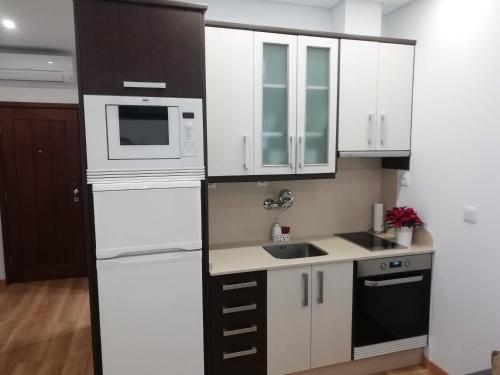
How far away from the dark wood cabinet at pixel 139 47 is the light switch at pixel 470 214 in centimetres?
176

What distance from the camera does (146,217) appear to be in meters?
1.88

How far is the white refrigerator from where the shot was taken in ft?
6.07

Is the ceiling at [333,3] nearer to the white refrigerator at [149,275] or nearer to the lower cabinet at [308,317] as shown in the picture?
the white refrigerator at [149,275]

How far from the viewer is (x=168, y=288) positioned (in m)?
1.96

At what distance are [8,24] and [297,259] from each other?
2.90 meters

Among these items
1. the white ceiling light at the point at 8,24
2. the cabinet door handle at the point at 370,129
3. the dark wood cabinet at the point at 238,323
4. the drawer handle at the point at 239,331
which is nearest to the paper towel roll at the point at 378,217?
the cabinet door handle at the point at 370,129

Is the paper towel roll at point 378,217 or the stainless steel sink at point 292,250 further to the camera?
the paper towel roll at point 378,217

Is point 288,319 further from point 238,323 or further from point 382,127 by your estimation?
point 382,127

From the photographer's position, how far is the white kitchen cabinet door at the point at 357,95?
8.09 ft

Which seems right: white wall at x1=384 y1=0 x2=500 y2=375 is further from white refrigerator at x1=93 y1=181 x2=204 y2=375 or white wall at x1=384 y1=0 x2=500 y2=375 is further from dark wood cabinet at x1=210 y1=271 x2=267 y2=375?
white refrigerator at x1=93 y1=181 x2=204 y2=375

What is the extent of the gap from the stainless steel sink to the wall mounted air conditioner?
2.80 m

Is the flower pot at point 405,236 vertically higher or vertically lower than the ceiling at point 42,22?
lower

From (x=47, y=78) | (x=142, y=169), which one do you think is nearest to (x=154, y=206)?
(x=142, y=169)

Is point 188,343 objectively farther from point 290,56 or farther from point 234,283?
point 290,56
